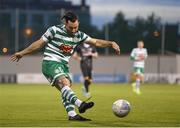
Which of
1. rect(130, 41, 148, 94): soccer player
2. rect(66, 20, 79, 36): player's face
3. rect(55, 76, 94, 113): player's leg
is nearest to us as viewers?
rect(55, 76, 94, 113): player's leg

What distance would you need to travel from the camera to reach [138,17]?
58000 mm

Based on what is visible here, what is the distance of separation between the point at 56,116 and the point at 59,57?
2.03 metres

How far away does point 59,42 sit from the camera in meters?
14.4

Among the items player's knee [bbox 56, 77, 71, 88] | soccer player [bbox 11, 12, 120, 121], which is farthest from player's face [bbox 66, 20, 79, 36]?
player's knee [bbox 56, 77, 71, 88]

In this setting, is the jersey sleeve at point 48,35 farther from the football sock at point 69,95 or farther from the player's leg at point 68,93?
the football sock at point 69,95

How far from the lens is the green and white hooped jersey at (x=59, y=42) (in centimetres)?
1430

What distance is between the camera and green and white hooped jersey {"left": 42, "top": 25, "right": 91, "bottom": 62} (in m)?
14.3

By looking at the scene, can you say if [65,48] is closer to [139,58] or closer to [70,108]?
[70,108]

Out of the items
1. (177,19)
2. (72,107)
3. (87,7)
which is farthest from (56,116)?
(87,7)

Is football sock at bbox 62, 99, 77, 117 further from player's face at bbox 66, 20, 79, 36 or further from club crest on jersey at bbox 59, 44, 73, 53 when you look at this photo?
player's face at bbox 66, 20, 79, 36

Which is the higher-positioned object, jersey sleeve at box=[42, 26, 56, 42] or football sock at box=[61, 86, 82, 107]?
jersey sleeve at box=[42, 26, 56, 42]

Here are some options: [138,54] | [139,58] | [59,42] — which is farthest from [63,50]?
[138,54]

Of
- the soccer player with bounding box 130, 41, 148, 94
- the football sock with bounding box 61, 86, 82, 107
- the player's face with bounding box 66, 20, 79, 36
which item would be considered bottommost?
the soccer player with bounding box 130, 41, 148, 94

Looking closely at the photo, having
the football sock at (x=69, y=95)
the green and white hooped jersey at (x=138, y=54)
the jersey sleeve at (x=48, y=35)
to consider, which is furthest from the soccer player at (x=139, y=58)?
the football sock at (x=69, y=95)
